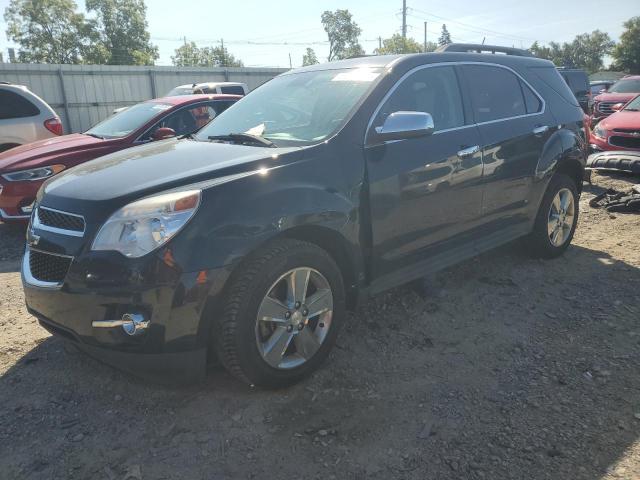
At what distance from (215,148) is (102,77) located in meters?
18.0

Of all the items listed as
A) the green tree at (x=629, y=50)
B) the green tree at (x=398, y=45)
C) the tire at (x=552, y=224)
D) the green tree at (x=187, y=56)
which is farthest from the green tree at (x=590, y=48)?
the tire at (x=552, y=224)

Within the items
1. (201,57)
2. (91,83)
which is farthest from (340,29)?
(91,83)

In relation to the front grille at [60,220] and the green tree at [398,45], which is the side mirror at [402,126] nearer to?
the front grille at [60,220]

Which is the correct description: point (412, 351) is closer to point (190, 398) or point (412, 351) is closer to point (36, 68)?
point (190, 398)

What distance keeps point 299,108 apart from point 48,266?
6.19 feet

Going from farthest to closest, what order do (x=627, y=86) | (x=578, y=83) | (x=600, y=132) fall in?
(x=627, y=86), (x=578, y=83), (x=600, y=132)

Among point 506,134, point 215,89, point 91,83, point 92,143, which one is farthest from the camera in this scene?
point 91,83

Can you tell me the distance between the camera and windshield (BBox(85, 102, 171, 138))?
21.7 ft

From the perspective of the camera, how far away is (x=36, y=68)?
56.1ft

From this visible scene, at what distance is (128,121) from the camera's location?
6.81m

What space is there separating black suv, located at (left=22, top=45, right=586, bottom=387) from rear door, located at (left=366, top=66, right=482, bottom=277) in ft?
0.04

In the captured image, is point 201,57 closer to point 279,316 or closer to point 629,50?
point 629,50

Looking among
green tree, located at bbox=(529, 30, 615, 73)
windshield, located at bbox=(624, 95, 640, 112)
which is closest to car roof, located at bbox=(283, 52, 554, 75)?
windshield, located at bbox=(624, 95, 640, 112)

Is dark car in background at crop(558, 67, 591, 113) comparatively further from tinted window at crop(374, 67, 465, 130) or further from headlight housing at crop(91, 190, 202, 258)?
headlight housing at crop(91, 190, 202, 258)
